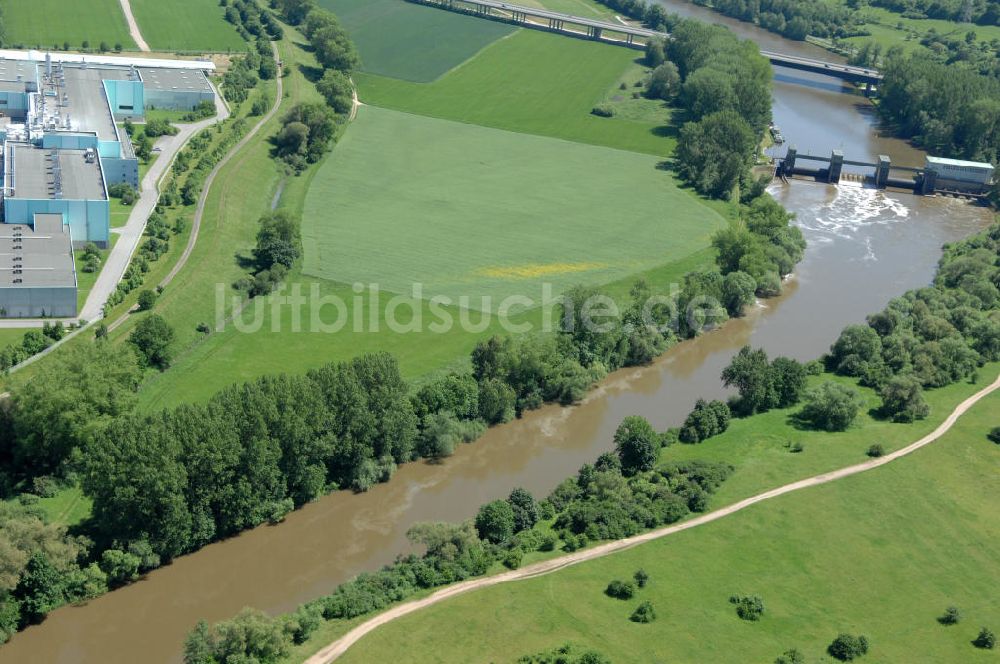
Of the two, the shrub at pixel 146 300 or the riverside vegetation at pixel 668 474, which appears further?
the shrub at pixel 146 300

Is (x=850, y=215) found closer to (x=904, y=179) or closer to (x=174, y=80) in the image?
(x=904, y=179)

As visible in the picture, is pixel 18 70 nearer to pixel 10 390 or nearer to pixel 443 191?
pixel 443 191

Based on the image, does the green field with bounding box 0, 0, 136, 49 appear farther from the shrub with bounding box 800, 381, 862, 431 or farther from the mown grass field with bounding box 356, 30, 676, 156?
the shrub with bounding box 800, 381, 862, 431

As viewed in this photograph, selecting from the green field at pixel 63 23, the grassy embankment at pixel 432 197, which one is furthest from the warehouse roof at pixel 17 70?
the grassy embankment at pixel 432 197

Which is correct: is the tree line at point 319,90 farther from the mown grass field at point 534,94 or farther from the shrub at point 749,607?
the shrub at point 749,607

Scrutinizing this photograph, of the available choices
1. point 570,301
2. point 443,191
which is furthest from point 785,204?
point 570,301

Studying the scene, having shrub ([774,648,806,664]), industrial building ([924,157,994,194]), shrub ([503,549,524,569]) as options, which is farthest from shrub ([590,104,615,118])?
shrub ([774,648,806,664])

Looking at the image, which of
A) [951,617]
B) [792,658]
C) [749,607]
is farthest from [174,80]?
[951,617]
